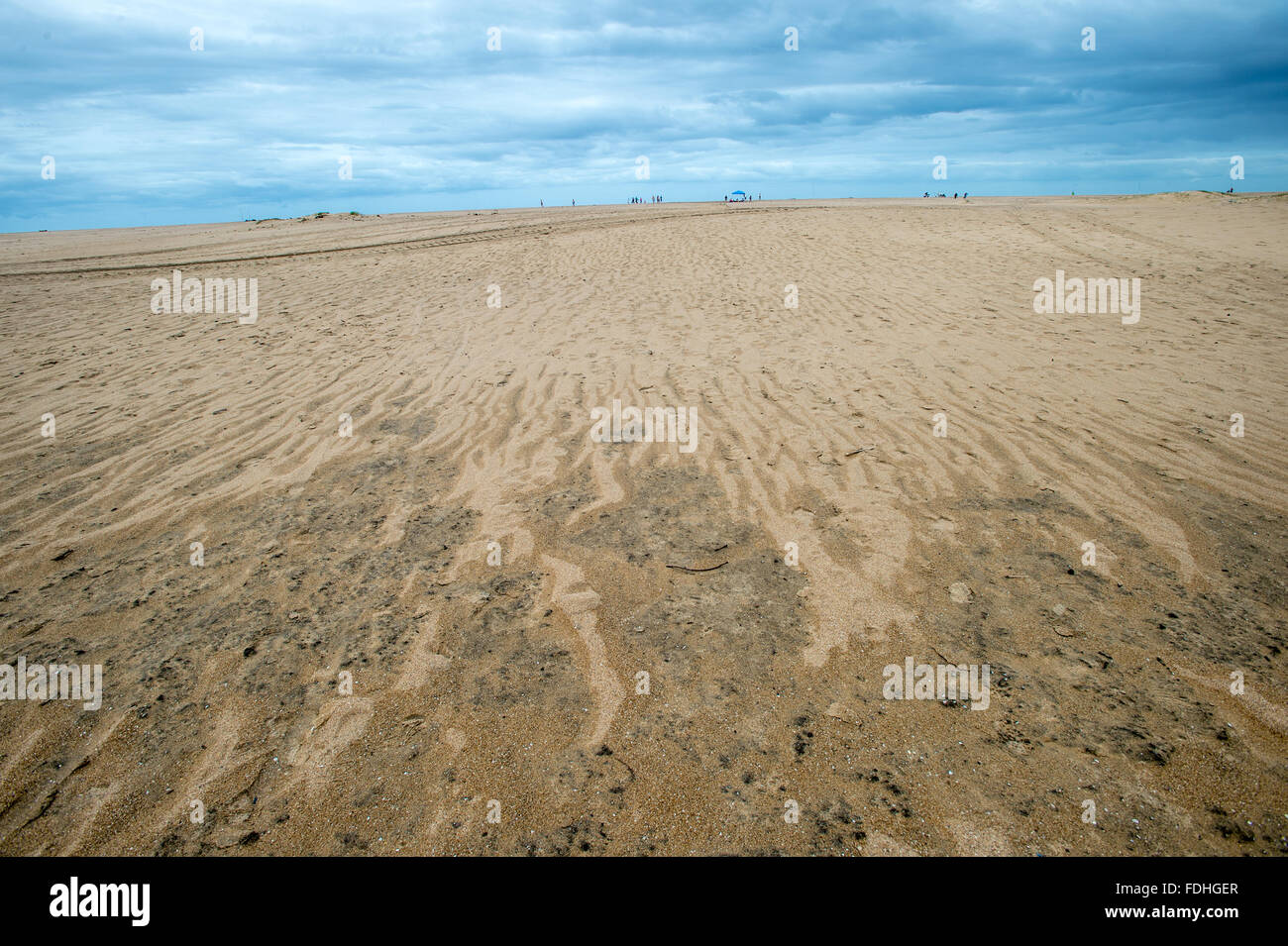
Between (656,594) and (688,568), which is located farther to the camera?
(688,568)

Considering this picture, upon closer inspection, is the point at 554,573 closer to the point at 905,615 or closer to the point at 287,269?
the point at 905,615

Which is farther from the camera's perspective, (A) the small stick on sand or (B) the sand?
(A) the small stick on sand

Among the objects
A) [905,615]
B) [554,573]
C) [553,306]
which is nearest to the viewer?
[905,615]

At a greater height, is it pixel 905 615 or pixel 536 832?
pixel 905 615

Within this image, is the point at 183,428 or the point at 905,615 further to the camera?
the point at 183,428

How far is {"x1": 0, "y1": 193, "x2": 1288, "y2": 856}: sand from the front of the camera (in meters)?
2.43

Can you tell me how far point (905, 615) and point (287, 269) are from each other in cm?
1705

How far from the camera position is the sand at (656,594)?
243 centimetres

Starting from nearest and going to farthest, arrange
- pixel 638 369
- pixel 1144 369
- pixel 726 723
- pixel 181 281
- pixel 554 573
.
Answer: pixel 726 723, pixel 554 573, pixel 1144 369, pixel 638 369, pixel 181 281

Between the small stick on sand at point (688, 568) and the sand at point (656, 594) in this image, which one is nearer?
the sand at point (656, 594)

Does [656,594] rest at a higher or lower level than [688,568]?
lower

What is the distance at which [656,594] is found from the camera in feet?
12.2

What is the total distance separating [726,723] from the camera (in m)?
2.81
